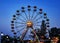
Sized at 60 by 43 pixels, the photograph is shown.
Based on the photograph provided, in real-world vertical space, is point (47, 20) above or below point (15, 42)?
above

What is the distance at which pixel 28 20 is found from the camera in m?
31.0

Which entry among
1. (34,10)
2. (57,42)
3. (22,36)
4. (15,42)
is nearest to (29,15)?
(34,10)

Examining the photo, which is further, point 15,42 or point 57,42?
point 15,42

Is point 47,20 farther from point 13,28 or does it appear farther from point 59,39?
point 59,39

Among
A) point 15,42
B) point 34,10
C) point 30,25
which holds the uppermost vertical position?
point 34,10

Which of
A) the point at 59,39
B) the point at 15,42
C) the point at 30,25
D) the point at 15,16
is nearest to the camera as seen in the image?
the point at 59,39

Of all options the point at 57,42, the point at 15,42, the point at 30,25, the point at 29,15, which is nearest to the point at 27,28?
the point at 30,25

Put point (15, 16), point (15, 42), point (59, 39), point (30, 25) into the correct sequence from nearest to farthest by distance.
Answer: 1. point (59, 39)
2. point (30, 25)
3. point (15, 16)
4. point (15, 42)

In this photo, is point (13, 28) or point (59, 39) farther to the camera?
point (13, 28)

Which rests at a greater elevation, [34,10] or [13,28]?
[34,10]

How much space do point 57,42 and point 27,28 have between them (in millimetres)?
21186

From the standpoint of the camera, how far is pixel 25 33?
103 feet

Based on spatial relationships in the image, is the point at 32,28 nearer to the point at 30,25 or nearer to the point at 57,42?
the point at 30,25

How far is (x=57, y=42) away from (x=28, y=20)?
71.3 ft
